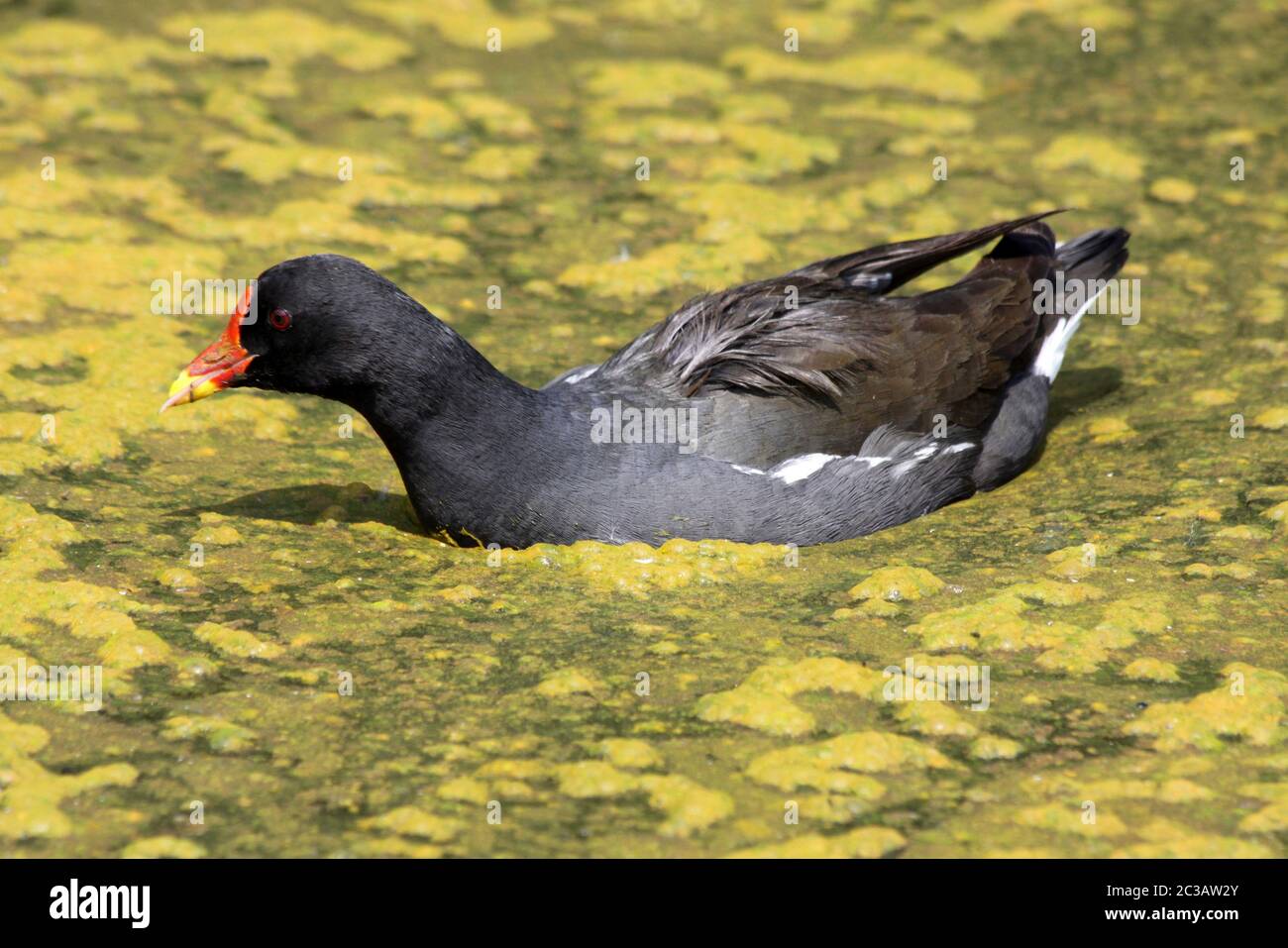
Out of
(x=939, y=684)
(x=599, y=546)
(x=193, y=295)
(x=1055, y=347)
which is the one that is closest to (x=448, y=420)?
(x=599, y=546)

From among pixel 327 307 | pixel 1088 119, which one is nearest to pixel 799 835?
pixel 327 307

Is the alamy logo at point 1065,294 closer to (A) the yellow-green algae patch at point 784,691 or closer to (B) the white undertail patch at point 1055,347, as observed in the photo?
(B) the white undertail patch at point 1055,347

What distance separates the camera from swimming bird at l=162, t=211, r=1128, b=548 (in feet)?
18.6

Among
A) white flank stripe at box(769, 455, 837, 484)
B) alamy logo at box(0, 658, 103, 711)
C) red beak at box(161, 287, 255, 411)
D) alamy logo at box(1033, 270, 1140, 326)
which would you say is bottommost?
alamy logo at box(0, 658, 103, 711)

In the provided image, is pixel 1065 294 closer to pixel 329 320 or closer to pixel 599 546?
pixel 599 546

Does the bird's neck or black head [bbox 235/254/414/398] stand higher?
black head [bbox 235/254/414/398]

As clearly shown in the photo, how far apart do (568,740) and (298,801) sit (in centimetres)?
81

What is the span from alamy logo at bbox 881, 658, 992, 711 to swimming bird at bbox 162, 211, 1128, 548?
3.16 ft

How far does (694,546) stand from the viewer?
5680mm

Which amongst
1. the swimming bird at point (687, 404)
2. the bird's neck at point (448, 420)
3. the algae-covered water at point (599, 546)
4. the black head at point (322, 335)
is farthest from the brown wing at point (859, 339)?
the black head at point (322, 335)

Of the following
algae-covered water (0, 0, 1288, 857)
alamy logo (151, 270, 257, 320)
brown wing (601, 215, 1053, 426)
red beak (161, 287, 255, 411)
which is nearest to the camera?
algae-covered water (0, 0, 1288, 857)

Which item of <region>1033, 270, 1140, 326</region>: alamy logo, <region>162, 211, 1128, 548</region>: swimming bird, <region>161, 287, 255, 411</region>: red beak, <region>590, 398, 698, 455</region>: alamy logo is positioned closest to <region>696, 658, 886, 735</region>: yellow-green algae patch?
<region>162, 211, 1128, 548</region>: swimming bird

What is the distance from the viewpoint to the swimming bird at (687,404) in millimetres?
5664

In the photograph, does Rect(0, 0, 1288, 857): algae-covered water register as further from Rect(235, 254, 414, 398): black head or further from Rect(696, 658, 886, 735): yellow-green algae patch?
Rect(235, 254, 414, 398): black head
